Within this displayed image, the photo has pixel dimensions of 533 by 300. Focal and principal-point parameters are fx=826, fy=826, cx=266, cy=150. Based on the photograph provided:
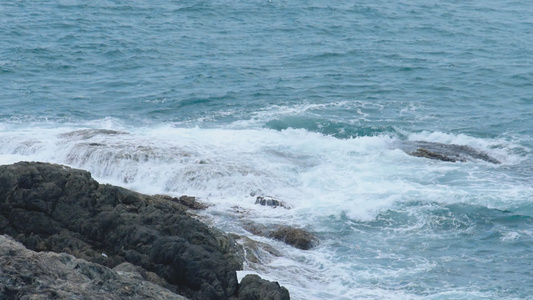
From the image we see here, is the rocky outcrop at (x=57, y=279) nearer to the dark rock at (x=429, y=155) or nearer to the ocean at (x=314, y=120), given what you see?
the ocean at (x=314, y=120)

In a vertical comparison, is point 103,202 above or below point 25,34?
above

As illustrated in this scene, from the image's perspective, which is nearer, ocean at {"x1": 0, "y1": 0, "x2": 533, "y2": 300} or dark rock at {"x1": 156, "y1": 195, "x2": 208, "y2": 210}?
ocean at {"x1": 0, "y1": 0, "x2": 533, "y2": 300}

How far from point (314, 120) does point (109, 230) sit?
60.5 feet

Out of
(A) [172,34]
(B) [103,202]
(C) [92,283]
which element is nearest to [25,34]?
(A) [172,34]

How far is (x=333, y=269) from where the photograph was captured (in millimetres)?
21469

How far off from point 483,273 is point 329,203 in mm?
5931

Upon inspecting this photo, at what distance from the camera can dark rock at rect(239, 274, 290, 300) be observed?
1573 cm

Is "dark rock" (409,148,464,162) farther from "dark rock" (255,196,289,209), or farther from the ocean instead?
"dark rock" (255,196,289,209)

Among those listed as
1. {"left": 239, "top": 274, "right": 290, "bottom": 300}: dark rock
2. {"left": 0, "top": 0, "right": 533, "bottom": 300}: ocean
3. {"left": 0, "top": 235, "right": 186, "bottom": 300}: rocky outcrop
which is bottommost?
{"left": 0, "top": 0, "right": 533, "bottom": 300}: ocean

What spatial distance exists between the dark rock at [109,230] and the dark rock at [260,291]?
257 mm

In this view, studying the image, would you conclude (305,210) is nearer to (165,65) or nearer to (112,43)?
(165,65)

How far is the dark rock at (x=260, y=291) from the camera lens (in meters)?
15.7

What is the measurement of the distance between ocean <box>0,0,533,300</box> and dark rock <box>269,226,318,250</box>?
33cm

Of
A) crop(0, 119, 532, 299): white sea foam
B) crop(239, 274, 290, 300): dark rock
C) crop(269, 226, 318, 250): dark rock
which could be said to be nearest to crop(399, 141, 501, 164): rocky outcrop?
crop(0, 119, 532, 299): white sea foam
